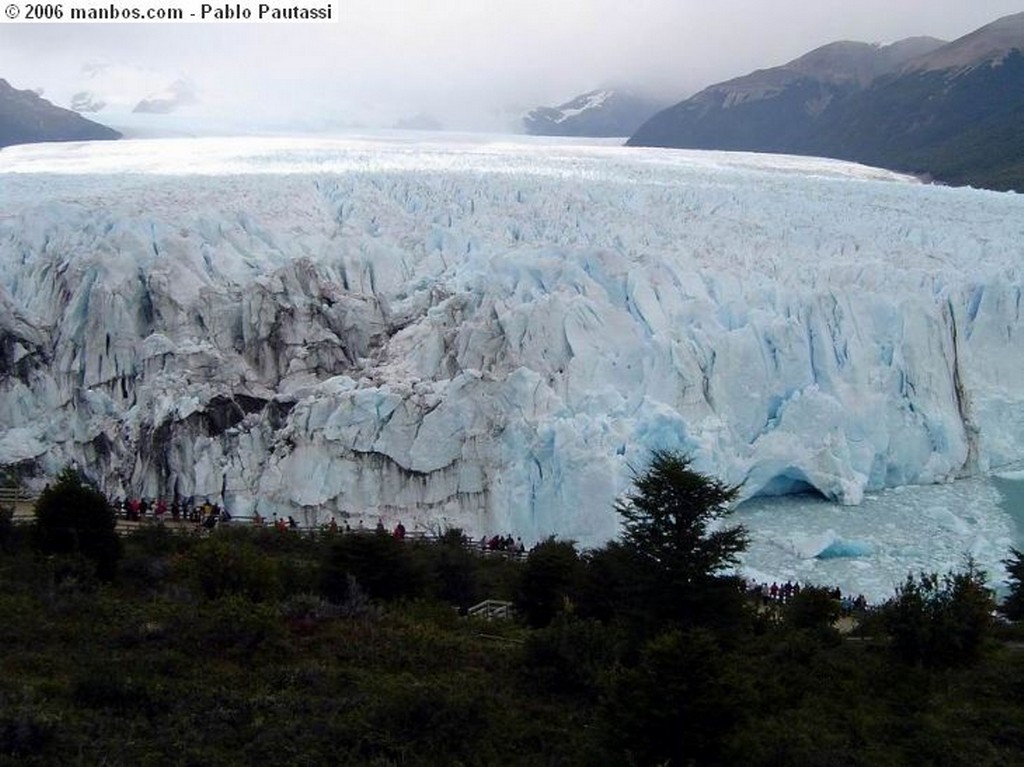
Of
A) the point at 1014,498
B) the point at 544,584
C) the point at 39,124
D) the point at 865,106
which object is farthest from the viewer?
the point at 865,106

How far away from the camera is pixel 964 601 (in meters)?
8.70

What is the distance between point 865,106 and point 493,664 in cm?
5416

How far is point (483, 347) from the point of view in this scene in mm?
16219

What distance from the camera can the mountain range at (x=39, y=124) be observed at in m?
40.5

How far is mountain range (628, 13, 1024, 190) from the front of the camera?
173ft

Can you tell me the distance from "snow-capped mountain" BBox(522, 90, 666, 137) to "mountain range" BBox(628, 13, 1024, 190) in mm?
3762

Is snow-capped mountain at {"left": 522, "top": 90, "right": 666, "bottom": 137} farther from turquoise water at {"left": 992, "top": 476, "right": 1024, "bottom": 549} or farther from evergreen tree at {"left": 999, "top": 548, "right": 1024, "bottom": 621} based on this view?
evergreen tree at {"left": 999, "top": 548, "right": 1024, "bottom": 621}

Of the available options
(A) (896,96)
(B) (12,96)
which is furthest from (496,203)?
(A) (896,96)

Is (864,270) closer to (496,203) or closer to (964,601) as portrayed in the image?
(496,203)

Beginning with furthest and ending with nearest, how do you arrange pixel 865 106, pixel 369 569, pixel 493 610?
1. pixel 865 106
2. pixel 493 610
3. pixel 369 569

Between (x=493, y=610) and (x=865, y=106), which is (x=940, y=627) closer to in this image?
(x=493, y=610)

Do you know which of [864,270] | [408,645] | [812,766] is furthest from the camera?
[864,270]

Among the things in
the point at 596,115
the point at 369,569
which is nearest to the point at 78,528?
the point at 369,569

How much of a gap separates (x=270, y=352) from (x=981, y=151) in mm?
39278
